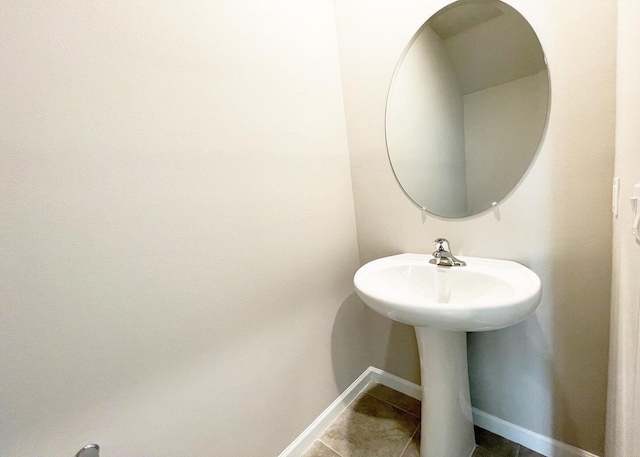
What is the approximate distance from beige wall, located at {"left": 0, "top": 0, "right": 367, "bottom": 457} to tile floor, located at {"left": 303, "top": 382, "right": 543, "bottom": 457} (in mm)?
159

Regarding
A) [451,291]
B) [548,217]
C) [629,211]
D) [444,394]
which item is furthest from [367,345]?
[629,211]

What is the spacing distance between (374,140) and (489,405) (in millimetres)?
1249

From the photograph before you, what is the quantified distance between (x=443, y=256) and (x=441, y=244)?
48 millimetres

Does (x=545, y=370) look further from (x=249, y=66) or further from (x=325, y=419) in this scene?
(x=249, y=66)

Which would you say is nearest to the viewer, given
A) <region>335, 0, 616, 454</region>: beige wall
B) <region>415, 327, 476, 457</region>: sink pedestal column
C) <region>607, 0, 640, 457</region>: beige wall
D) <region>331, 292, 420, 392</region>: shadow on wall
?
<region>607, 0, 640, 457</region>: beige wall

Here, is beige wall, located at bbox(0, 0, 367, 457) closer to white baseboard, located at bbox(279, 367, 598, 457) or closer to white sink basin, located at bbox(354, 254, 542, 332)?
white baseboard, located at bbox(279, 367, 598, 457)

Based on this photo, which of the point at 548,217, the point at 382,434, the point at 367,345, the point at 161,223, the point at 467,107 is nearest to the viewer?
the point at 161,223

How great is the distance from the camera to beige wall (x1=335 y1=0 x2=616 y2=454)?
2.46 ft

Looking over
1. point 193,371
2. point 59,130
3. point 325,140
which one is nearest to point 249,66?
point 325,140

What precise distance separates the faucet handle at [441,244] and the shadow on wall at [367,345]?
47 cm

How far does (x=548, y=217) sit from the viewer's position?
0.85 meters

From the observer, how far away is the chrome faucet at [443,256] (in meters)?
0.98

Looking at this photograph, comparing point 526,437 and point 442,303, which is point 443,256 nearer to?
point 442,303

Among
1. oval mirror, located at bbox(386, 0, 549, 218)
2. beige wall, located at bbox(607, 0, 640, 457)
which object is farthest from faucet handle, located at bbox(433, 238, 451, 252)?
beige wall, located at bbox(607, 0, 640, 457)
